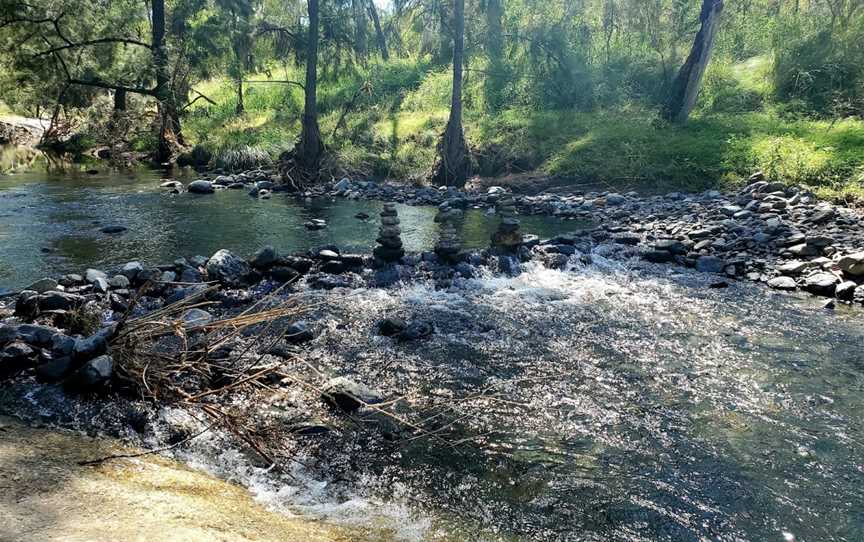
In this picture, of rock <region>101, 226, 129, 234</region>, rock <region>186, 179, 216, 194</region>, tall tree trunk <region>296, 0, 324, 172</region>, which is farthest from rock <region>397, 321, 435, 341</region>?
tall tree trunk <region>296, 0, 324, 172</region>

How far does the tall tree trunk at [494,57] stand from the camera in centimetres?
2194

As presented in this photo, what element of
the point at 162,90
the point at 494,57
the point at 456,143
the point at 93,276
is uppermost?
the point at 494,57

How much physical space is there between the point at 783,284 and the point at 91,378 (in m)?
9.49

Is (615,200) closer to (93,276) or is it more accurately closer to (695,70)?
(695,70)

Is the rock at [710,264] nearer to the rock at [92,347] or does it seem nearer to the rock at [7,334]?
the rock at [92,347]

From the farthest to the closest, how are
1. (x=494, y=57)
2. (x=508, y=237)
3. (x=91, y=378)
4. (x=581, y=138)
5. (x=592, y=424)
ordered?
(x=494, y=57)
(x=581, y=138)
(x=508, y=237)
(x=592, y=424)
(x=91, y=378)

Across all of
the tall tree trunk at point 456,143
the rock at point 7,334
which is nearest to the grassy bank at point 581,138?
the tall tree trunk at point 456,143

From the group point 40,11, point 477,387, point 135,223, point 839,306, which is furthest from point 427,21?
point 477,387

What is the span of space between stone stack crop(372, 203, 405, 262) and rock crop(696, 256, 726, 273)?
5.33 m

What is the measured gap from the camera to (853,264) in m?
8.84

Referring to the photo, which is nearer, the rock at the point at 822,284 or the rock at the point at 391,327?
the rock at the point at 391,327

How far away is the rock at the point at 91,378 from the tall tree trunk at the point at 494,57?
19876 millimetres

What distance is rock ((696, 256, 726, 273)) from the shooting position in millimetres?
9938

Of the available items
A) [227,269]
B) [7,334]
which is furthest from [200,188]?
[7,334]
